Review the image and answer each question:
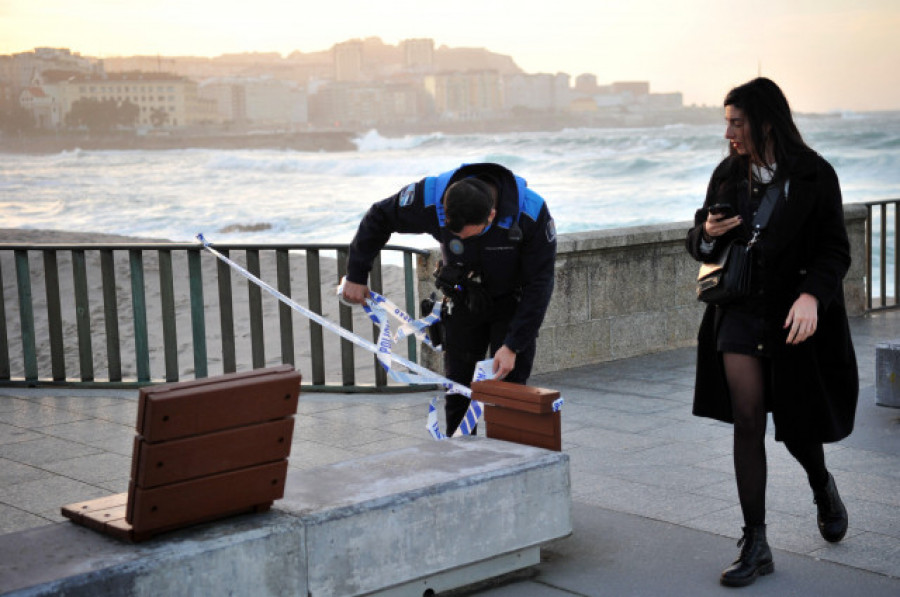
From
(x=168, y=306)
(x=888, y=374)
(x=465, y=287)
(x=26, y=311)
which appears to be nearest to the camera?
(x=465, y=287)

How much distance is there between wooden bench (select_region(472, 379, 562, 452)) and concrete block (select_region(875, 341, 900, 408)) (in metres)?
3.22

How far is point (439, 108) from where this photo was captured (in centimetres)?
9569

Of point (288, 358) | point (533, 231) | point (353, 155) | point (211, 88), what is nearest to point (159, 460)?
point (533, 231)

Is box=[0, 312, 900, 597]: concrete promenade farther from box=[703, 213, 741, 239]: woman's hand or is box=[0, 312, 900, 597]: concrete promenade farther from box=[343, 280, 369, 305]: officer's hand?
box=[343, 280, 369, 305]: officer's hand

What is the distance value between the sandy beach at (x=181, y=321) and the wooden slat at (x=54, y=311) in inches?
46.3

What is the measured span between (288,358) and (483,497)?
4309mm

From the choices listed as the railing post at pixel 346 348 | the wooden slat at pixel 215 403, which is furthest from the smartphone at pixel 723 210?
the railing post at pixel 346 348

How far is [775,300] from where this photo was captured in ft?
14.3

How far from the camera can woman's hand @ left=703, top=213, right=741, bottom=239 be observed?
4.31 metres

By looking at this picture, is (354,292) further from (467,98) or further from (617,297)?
(467,98)

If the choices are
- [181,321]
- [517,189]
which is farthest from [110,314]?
[181,321]

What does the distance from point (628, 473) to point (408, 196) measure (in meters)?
1.97

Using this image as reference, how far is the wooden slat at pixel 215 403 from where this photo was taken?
3.41 m

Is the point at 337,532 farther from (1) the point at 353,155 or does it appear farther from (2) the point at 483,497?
(1) the point at 353,155
